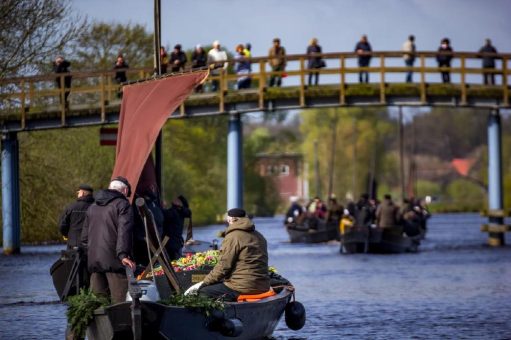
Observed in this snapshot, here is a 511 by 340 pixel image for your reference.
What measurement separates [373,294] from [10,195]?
1739cm

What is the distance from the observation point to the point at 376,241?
149 ft

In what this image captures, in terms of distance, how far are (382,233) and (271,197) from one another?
66.8 meters

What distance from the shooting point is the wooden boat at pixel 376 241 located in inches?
1780

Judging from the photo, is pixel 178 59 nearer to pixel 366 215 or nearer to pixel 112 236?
pixel 366 215

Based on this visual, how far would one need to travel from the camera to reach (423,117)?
524 ft

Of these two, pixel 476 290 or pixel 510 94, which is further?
pixel 510 94

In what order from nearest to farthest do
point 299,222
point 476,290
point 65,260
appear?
point 65,260 → point 476,290 → point 299,222

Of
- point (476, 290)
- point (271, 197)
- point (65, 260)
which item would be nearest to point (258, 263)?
point (65, 260)

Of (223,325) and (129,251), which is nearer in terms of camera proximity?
(129,251)

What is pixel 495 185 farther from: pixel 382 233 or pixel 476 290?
pixel 476 290

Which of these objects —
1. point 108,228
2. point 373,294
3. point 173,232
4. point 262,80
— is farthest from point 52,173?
point 108,228

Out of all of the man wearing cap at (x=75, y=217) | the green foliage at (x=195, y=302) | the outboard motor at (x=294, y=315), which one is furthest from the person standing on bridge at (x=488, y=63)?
the green foliage at (x=195, y=302)

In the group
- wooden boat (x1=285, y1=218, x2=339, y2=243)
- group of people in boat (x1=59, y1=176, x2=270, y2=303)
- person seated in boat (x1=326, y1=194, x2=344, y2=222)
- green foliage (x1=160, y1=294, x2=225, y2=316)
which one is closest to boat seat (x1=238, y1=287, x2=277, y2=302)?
group of people in boat (x1=59, y1=176, x2=270, y2=303)

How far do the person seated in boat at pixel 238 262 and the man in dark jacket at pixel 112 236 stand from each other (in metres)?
1.24
